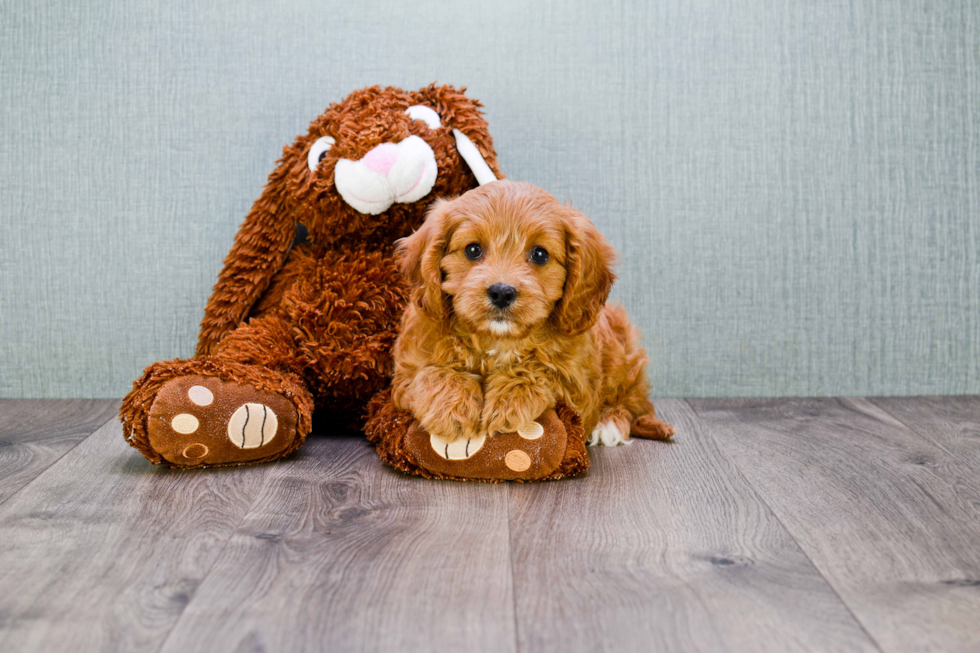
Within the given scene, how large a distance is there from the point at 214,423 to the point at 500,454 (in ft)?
1.91

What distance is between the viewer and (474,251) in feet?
5.27

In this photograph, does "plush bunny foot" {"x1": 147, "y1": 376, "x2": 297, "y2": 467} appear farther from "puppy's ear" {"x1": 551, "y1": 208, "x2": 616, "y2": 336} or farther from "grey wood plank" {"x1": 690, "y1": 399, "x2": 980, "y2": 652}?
"grey wood plank" {"x1": 690, "y1": 399, "x2": 980, "y2": 652}

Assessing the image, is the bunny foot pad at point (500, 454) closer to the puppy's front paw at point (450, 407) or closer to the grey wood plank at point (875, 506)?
the puppy's front paw at point (450, 407)

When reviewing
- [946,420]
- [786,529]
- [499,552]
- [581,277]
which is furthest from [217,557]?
[946,420]

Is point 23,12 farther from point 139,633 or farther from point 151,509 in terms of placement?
point 139,633

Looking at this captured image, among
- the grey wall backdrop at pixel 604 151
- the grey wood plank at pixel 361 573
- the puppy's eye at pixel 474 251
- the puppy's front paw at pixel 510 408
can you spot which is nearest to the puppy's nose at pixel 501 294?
the puppy's eye at pixel 474 251

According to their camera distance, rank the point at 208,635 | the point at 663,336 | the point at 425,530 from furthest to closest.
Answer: the point at 663,336, the point at 425,530, the point at 208,635

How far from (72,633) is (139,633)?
0.08 m

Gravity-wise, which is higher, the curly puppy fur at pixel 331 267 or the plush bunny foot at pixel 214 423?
the curly puppy fur at pixel 331 267

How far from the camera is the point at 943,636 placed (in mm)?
1057

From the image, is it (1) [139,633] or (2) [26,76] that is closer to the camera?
(1) [139,633]

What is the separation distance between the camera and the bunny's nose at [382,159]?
74.9 inches

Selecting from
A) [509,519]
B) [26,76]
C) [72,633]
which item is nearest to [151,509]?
[72,633]

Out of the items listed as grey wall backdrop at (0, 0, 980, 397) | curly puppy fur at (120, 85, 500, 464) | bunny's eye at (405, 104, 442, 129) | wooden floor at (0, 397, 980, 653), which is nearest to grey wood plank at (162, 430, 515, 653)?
wooden floor at (0, 397, 980, 653)
